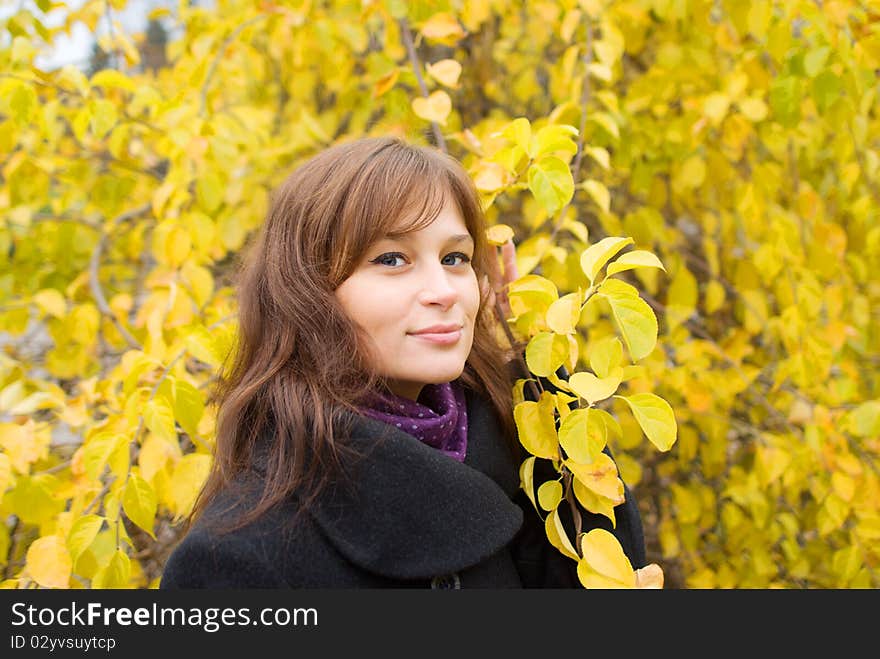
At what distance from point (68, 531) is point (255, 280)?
1.38 ft

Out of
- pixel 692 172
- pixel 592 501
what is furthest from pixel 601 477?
pixel 692 172

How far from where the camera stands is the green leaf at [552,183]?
0.98 metres

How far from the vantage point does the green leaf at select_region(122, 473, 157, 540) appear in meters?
0.97

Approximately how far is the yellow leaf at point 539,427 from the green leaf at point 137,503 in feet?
1.60

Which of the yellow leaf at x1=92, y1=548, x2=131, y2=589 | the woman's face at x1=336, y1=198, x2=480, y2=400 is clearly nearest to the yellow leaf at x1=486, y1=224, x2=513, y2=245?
the woman's face at x1=336, y1=198, x2=480, y2=400

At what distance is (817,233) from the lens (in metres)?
1.69

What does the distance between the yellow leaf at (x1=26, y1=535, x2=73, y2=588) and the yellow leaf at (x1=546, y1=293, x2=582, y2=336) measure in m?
0.68

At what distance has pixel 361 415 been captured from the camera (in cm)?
85

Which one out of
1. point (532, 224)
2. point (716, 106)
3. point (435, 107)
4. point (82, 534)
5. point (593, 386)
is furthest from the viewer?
point (532, 224)

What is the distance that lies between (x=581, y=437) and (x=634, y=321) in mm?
132

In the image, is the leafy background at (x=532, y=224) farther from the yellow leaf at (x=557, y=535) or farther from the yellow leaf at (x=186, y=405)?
the yellow leaf at (x=557, y=535)

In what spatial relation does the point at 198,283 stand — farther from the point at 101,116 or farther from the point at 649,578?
the point at 649,578

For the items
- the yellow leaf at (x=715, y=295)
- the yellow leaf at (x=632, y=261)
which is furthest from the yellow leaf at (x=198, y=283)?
the yellow leaf at (x=715, y=295)

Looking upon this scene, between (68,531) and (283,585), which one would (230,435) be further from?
(68,531)
